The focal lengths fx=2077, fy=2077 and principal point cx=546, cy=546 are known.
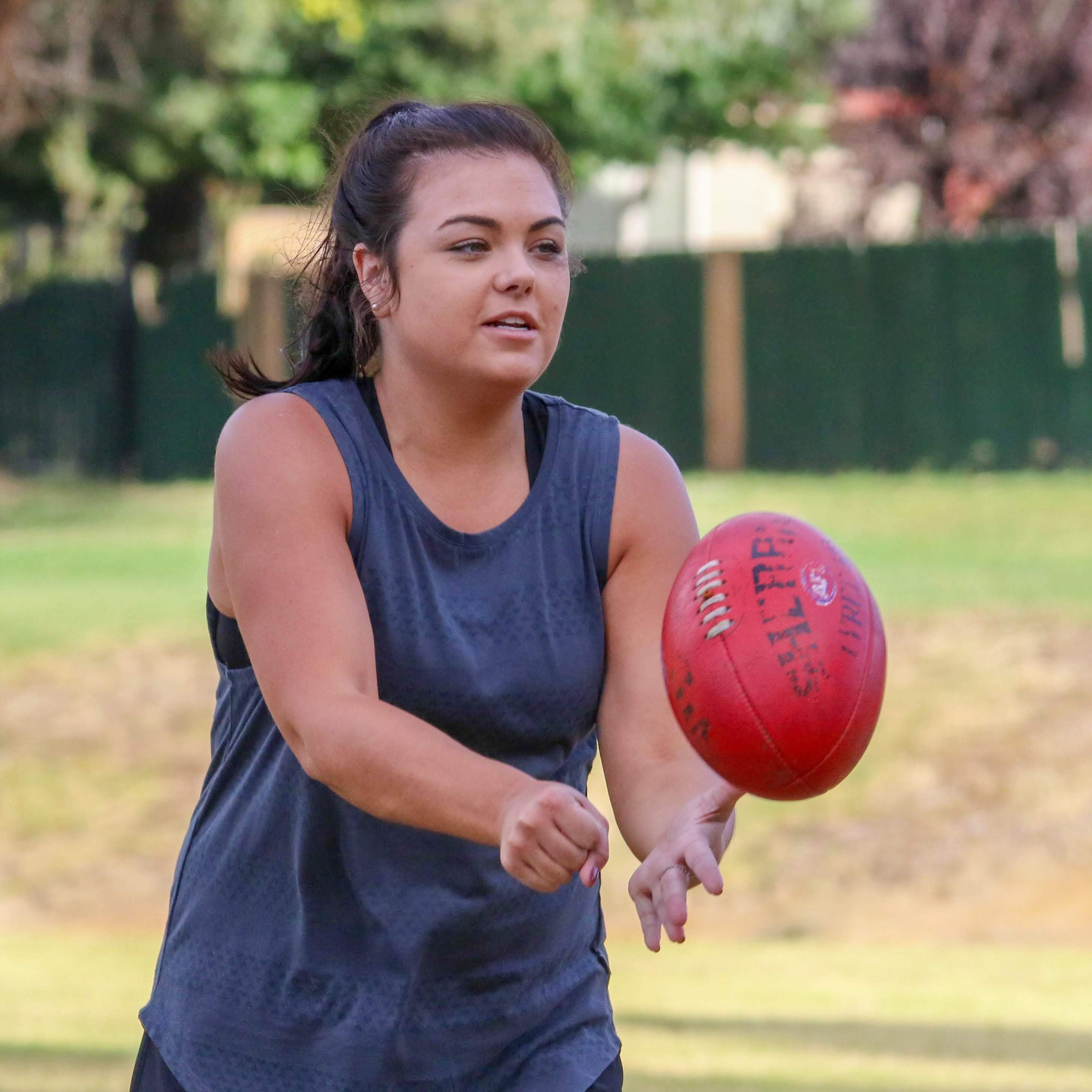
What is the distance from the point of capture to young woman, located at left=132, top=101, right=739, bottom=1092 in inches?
107

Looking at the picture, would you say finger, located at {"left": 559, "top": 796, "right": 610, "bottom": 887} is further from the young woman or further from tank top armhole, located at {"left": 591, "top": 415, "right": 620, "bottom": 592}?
tank top armhole, located at {"left": 591, "top": 415, "right": 620, "bottom": 592}

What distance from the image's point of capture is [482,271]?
2709mm

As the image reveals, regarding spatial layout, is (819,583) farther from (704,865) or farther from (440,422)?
(440,422)

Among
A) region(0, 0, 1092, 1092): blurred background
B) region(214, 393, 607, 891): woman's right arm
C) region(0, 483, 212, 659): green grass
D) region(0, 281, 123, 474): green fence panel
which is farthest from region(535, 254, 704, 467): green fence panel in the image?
region(214, 393, 607, 891): woman's right arm

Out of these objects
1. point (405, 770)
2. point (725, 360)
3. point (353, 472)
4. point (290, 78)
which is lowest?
point (725, 360)

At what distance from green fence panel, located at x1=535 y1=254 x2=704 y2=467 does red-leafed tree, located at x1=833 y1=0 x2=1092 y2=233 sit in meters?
11.0

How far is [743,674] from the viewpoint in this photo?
2.71 meters

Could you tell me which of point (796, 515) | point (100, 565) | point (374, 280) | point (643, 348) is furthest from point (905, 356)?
point (374, 280)

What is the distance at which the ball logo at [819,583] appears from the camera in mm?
2758

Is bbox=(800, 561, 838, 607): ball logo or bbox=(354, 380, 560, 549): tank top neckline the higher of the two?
bbox=(354, 380, 560, 549): tank top neckline

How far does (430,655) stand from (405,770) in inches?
14.1

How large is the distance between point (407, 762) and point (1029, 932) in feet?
22.1

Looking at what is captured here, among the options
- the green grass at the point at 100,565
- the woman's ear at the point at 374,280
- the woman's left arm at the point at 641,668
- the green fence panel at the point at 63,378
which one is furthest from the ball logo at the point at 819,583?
the green fence panel at the point at 63,378

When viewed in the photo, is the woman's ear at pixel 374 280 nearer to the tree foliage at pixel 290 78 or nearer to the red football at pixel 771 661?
the red football at pixel 771 661
